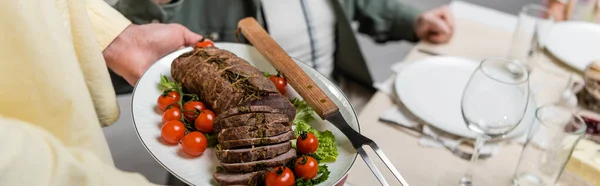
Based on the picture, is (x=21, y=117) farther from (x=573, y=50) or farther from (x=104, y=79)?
(x=573, y=50)

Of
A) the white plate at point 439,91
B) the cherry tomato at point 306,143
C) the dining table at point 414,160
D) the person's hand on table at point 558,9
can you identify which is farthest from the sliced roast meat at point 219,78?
the person's hand on table at point 558,9

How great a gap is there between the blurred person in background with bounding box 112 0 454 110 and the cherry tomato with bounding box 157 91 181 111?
13.4 inches

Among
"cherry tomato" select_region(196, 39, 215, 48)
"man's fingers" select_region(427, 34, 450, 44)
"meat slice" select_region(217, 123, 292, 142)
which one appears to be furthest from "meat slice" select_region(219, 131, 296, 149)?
"man's fingers" select_region(427, 34, 450, 44)

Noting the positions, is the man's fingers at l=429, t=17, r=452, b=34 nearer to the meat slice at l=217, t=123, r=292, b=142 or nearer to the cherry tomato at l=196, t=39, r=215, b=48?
the cherry tomato at l=196, t=39, r=215, b=48

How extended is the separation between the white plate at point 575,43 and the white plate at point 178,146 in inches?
28.2

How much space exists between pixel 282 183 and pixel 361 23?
3.58 ft

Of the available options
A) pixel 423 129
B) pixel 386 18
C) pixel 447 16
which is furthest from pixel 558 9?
pixel 423 129

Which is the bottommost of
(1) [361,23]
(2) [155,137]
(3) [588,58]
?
(1) [361,23]

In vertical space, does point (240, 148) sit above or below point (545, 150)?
above

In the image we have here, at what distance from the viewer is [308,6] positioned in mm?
1553

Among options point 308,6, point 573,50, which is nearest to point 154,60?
point 308,6

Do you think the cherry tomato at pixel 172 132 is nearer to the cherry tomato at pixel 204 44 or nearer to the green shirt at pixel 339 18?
the cherry tomato at pixel 204 44

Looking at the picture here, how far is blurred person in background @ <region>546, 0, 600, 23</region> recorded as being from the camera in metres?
1.66

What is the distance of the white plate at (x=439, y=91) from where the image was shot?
3.75ft
